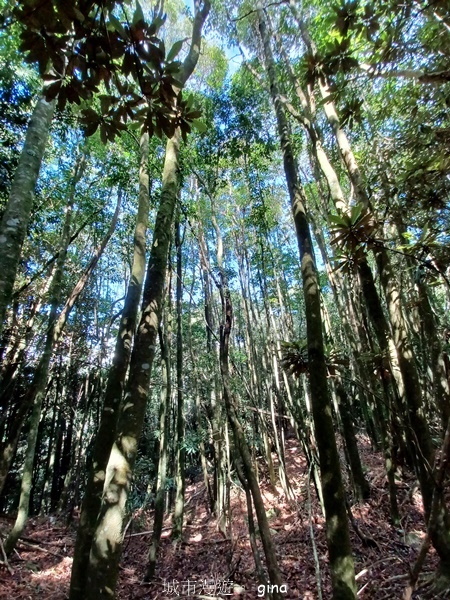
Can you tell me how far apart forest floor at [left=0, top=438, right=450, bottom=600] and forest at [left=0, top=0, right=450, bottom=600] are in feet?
0.12

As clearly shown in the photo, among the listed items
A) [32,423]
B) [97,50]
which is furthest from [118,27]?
[32,423]

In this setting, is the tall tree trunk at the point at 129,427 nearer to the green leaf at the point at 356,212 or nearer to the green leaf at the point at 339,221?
the green leaf at the point at 339,221

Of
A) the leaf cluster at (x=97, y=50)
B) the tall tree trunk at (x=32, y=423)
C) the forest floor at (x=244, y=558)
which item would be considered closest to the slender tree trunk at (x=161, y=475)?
the forest floor at (x=244, y=558)

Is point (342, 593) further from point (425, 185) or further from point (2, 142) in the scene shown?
point (2, 142)

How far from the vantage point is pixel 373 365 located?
4.01m

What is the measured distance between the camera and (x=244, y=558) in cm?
511

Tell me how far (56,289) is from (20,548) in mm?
4385

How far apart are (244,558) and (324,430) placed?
4.26 m

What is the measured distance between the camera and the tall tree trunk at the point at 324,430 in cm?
191

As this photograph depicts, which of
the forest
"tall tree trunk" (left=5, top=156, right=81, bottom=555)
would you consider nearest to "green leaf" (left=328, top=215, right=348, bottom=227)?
the forest

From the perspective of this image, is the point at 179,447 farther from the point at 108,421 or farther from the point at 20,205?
the point at 20,205

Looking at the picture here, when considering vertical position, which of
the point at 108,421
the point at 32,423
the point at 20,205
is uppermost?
the point at 20,205

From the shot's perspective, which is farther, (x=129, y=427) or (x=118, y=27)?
(x=129, y=427)

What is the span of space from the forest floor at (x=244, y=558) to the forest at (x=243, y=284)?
38mm
